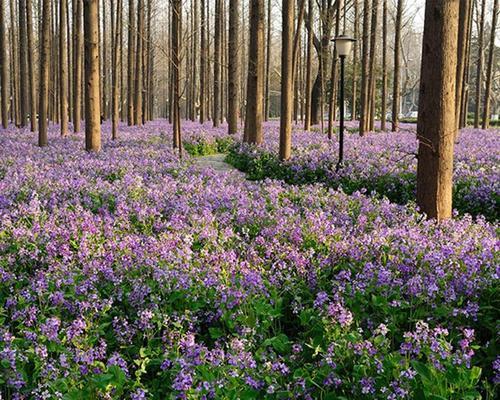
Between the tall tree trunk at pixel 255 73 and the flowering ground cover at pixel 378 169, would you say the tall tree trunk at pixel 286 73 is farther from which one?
the tall tree trunk at pixel 255 73

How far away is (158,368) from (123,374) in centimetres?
60

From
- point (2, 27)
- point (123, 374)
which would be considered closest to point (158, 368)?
point (123, 374)

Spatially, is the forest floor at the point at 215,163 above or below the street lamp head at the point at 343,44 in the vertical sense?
below

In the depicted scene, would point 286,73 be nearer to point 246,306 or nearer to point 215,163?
point 215,163

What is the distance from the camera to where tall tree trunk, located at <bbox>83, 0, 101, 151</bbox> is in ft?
45.3

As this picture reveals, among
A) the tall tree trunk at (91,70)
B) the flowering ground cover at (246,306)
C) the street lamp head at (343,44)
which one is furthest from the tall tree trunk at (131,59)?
the flowering ground cover at (246,306)

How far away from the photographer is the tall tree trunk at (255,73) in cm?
1530

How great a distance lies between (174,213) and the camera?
682 cm

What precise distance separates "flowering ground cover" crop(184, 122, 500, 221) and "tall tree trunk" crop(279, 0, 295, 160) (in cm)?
51

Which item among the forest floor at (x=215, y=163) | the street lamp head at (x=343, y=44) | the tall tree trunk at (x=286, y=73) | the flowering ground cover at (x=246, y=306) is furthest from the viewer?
the forest floor at (x=215, y=163)

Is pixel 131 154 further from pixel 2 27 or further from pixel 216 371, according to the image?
pixel 2 27

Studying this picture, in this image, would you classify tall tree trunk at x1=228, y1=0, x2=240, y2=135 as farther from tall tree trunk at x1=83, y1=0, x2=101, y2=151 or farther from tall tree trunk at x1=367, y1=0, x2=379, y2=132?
tall tree trunk at x1=83, y1=0, x2=101, y2=151

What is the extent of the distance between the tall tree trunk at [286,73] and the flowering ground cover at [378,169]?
514mm

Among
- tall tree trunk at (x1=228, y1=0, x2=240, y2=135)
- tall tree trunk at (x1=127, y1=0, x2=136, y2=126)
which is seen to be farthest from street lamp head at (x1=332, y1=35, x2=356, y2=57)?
tall tree trunk at (x1=127, y1=0, x2=136, y2=126)
